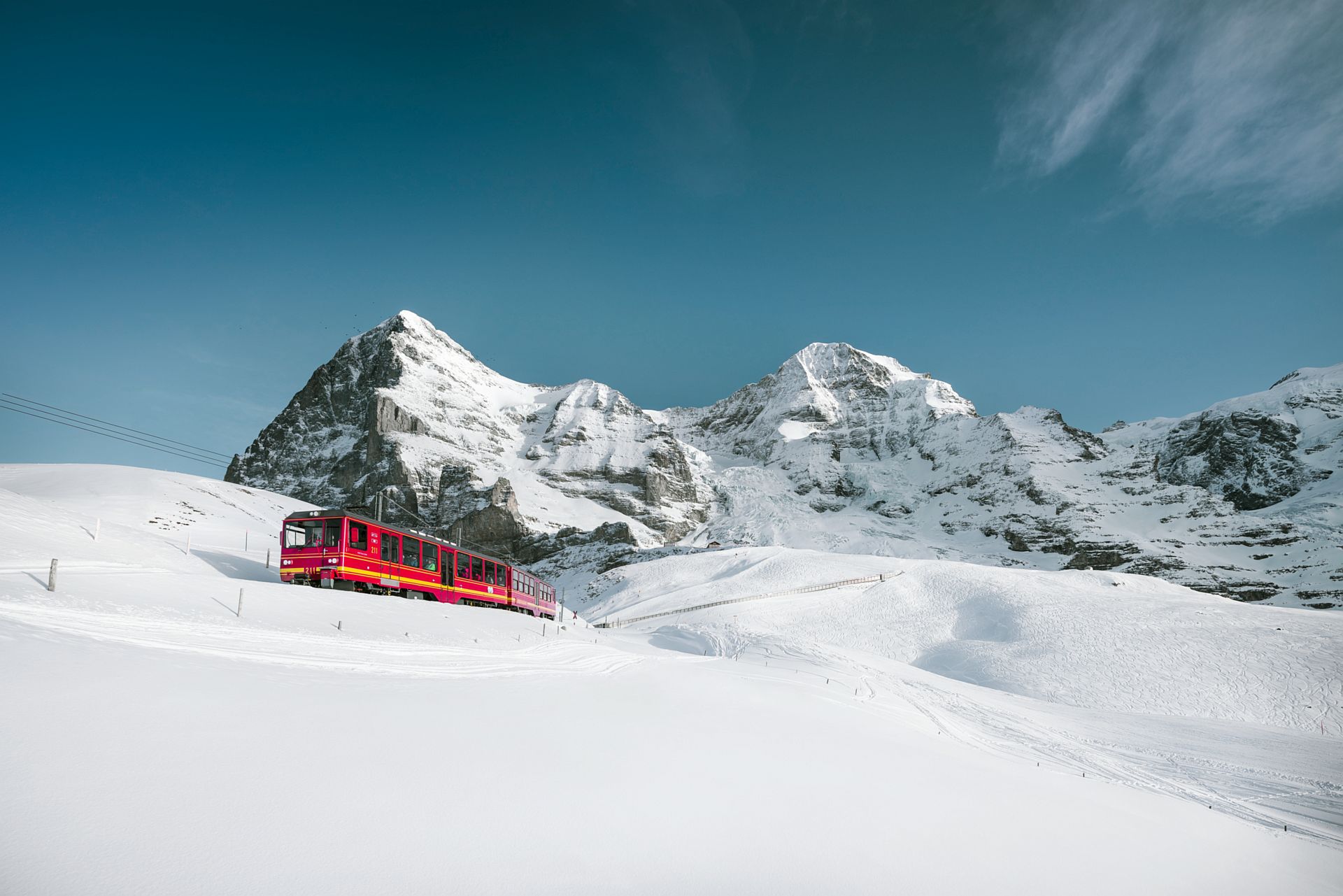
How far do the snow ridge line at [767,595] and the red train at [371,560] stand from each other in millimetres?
21139

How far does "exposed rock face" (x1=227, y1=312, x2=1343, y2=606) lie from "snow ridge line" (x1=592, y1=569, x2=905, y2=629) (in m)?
49.9

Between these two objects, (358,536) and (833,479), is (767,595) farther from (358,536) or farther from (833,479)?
(833,479)

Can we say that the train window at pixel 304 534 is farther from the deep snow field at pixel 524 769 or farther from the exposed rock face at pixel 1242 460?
the exposed rock face at pixel 1242 460

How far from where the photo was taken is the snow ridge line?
47.3 metres

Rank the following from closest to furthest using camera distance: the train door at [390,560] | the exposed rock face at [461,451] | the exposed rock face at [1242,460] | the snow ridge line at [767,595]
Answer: the train door at [390,560] < the snow ridge line at [767,595] < the exposed rock face at [461,451] < the exposed rock face at [1242,460]

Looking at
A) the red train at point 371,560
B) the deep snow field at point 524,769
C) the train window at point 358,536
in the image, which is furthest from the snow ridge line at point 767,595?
the deep snow field at point 524,769

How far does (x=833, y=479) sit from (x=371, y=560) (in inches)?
6566

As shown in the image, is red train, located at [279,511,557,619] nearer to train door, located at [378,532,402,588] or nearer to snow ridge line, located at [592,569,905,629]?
train door, located at [378,532,402,588]

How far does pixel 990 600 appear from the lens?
3750 cm

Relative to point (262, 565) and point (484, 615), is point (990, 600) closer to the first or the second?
point (484, 615)

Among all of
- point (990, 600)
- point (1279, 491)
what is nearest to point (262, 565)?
point (990, 600)

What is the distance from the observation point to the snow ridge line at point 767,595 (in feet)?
155

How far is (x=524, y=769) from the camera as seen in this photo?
5.20 metres

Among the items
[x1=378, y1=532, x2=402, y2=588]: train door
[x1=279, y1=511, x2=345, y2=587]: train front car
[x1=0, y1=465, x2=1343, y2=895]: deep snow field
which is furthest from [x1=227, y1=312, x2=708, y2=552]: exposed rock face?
[x1=0, y1=465, x2=1343, y2=895]: deep snow field
